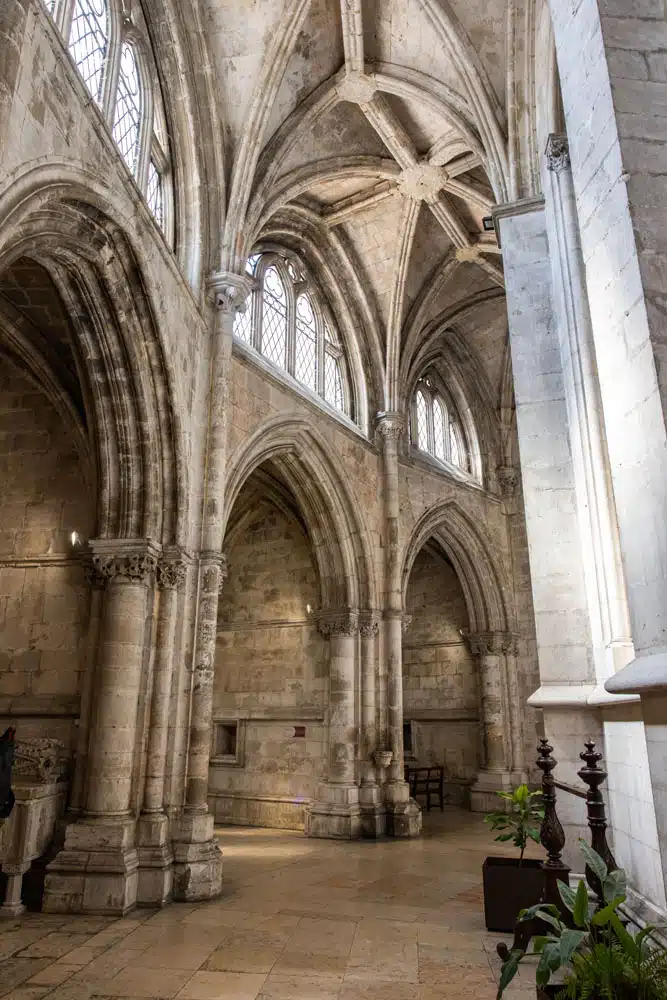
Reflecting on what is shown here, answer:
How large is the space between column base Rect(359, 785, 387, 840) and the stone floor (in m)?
2.93

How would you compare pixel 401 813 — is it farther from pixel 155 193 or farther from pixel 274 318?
pixel 155 193

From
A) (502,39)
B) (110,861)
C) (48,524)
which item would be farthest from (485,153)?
(110,861)

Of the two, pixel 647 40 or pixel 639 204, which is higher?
pixel 647 40

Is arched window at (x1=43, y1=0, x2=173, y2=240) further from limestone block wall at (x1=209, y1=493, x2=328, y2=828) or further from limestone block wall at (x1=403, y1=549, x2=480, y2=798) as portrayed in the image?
limestone block wall at (x1=403, y1=549, x2=480, y2=798)

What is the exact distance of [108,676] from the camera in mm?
8047

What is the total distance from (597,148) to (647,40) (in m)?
0.72

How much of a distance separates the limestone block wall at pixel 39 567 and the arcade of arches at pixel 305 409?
0.14 ft

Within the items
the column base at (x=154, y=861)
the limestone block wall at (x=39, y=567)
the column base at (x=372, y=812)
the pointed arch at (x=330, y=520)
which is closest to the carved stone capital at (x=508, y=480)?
the pointed arch at (x=330, y=520)

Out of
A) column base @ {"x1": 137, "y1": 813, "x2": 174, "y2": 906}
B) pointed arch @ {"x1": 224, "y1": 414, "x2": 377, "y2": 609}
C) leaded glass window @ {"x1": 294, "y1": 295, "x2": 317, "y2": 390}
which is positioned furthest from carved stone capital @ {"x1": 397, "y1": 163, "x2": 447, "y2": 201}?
column base @ {"x1": 137, "y1": 813, "x2": 174, "y2": 906}

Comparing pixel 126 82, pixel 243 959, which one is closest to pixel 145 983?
pixel 243 959

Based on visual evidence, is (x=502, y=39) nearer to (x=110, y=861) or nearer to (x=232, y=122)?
(x=232, y=122)

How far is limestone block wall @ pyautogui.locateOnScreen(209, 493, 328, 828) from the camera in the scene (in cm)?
1377

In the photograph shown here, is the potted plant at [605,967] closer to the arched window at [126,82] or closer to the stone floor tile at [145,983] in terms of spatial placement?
the stone floor tile at [145,983]

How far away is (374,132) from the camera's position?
1302 centimetres
